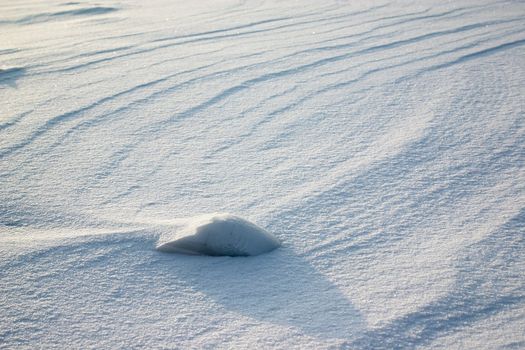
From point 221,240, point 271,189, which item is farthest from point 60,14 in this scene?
point 221,240

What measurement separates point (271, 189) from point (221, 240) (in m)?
0.41

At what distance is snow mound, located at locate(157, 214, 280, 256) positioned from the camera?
1.54 meters

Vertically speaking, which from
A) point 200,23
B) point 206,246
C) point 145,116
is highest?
point 200,23

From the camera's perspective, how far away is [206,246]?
1.54 m

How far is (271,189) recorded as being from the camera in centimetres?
191

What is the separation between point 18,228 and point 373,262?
1.05 m

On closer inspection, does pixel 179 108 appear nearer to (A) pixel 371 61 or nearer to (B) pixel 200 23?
(A) pixel 371 61

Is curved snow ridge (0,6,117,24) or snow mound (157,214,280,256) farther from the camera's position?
curved snow ridge (0,6,117,24)

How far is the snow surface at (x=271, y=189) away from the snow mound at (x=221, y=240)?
0.03 m

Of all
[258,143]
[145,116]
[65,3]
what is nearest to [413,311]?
[258,143]

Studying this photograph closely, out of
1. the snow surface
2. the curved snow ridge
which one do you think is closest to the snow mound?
the snow surface

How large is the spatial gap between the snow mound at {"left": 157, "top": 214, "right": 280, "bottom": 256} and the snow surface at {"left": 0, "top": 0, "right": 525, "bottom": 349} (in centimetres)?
3

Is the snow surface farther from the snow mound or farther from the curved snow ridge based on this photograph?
the curved snow ridge

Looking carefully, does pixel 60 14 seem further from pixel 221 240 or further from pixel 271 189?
pixel 221 240
